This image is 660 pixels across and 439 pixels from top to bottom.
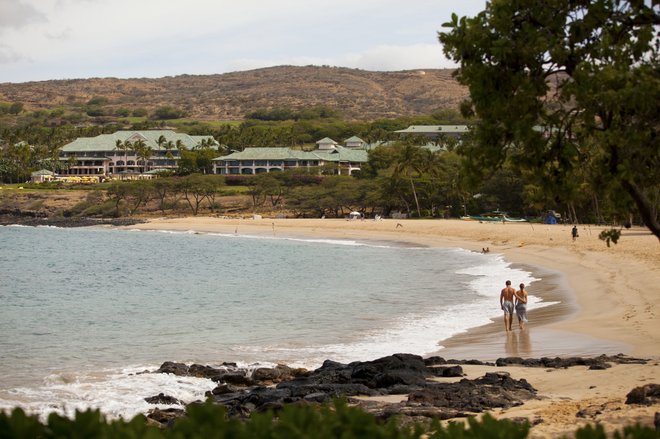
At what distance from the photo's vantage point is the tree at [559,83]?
32.2 ft

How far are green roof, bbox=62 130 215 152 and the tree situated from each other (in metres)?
131

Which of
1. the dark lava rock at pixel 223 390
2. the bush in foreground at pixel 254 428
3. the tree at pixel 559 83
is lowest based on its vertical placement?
the dark lava rock at pixel 223 390

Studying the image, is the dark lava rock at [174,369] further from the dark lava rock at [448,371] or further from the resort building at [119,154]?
the resort building at [119,154]

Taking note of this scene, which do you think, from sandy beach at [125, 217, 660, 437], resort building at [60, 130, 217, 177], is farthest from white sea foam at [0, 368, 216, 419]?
resort building at [60, 130, 217, 177]

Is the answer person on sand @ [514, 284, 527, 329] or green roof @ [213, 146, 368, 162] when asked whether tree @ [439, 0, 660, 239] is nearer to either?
person on sand @ [514, 284, 527, 329]

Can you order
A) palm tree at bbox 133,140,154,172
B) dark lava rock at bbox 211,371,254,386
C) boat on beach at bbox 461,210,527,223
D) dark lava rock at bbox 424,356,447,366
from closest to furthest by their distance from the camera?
1. dark lava rock at bbox 211,371,254,386
2. dark lava rock at bbox 424,356,447,366
3. boat on beach at bbox 461,210,527,223
4. palm tree at bbox 133,140,154,172

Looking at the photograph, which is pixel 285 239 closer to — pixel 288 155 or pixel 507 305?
pixel 288 155

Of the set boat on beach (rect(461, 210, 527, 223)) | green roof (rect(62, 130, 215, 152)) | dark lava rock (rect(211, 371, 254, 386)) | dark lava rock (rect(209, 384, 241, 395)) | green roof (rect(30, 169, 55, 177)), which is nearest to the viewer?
dark lava rock (rect(209, 384, 241, 395))

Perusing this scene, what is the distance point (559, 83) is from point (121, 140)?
13561cm

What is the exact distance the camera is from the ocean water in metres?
17.0

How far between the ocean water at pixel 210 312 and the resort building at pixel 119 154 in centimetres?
8069

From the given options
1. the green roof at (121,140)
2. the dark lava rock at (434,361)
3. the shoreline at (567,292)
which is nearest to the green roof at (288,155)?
the green roof at (121,140)

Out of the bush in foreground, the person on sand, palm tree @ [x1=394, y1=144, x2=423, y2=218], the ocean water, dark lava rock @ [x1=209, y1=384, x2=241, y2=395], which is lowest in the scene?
the ocean water

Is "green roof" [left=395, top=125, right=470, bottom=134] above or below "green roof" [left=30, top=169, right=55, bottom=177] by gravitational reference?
above
